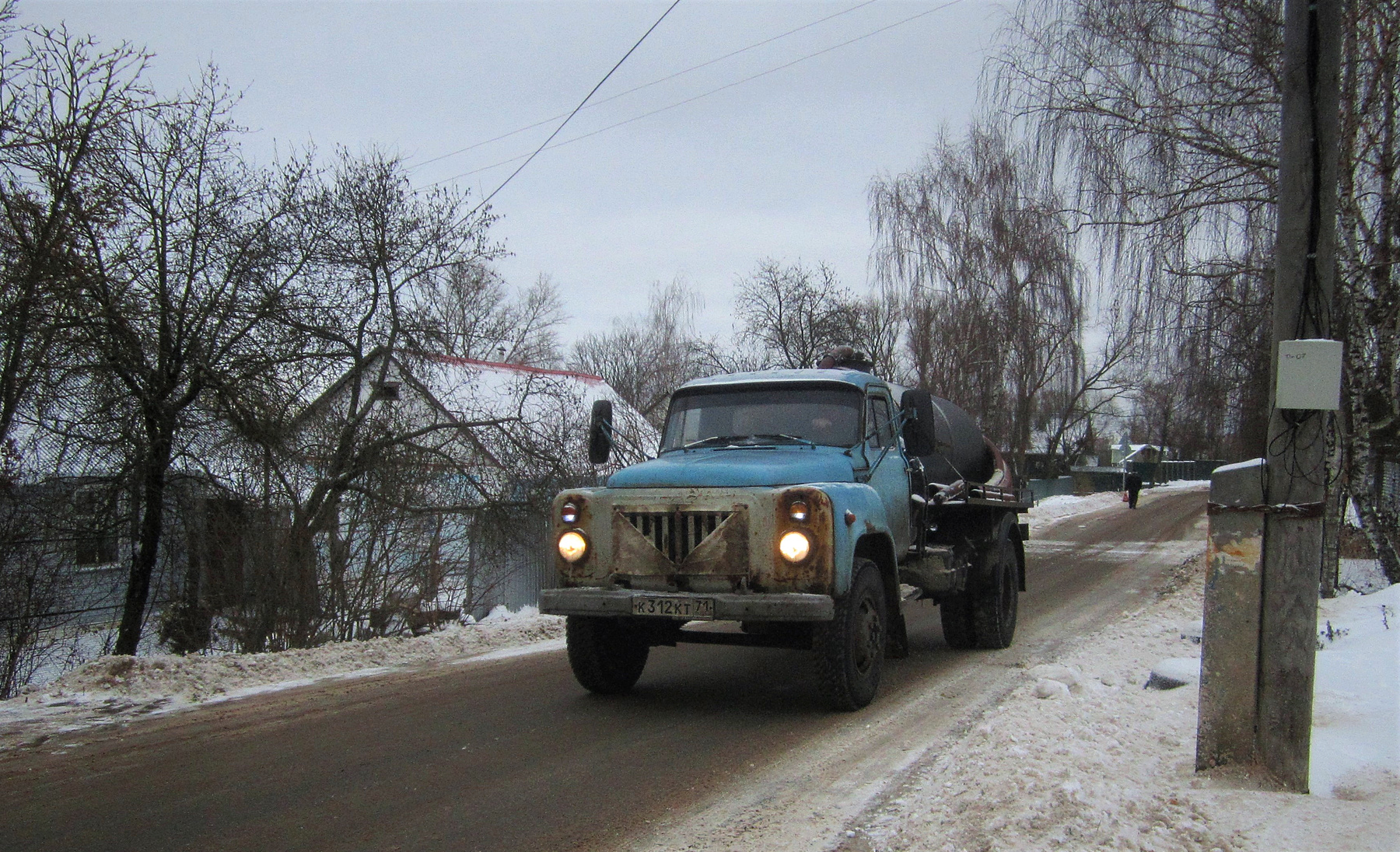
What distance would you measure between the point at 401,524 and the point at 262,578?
2.21 metres

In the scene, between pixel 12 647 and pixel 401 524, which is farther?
pixel 401 524

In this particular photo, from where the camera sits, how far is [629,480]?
6.79 m

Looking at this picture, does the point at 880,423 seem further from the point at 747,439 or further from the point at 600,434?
the point at 600,434

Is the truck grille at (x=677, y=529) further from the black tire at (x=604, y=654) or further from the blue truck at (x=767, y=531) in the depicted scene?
the black tire at (x=604, y=654)

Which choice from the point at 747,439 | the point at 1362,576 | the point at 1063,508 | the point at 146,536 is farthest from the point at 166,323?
the point at 1063,508

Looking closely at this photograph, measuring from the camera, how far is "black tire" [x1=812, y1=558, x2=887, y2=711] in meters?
6.35

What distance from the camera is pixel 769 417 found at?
300 inches

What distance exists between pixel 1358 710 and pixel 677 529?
13.1 feet

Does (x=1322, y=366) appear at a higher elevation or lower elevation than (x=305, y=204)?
lower

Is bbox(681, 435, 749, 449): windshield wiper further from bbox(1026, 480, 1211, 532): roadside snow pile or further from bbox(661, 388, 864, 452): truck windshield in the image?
bbox(1026, 480, 1211, 532): roadside snow pile

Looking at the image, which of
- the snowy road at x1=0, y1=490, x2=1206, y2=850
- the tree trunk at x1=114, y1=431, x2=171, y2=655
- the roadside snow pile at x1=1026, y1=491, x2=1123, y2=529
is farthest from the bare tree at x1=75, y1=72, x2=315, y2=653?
the roadside snow pile at x1=1026, y1=491, x2=1123, y2=529

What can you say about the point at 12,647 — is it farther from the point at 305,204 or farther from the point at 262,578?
the point at 305,204

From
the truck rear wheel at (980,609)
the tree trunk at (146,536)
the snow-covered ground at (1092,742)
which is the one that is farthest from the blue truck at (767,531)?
the tree trunk at (146,536)

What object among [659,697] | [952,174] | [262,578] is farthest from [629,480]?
[952,174]
